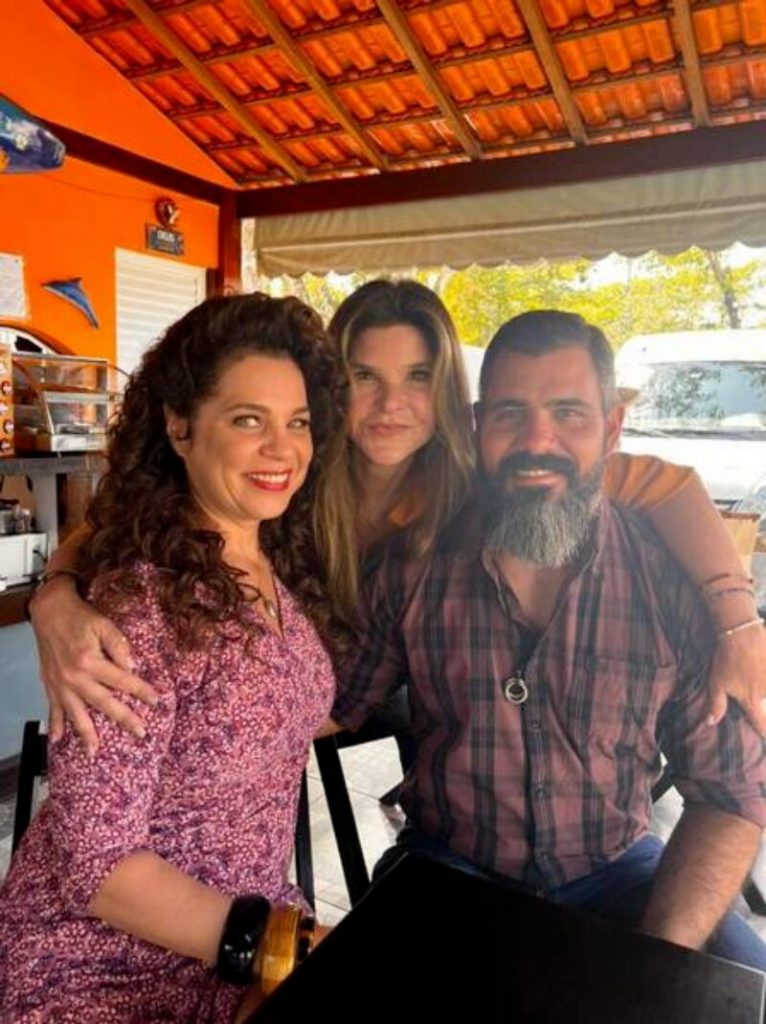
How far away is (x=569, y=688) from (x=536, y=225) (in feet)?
10.2

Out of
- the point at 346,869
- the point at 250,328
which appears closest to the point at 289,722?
the point at 346,869

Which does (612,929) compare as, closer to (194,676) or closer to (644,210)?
(194,676)

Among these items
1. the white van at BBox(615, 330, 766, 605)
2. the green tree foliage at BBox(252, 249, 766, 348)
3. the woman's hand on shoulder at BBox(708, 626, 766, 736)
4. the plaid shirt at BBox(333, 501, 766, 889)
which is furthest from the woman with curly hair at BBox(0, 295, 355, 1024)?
the green tree foliage at BBox(252, 249, 766, 348)

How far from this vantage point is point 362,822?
2623 mm

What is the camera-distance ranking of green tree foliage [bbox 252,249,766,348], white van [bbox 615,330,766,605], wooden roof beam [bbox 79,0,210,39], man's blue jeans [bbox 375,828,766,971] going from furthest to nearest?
green tree foliage [bbox 252,249,766,348]
white van [bbox 615,330,766,605]
wooden roof beam [bbox 79,0,210,39]
man's blue jeans [bbox 375,828,766,971]

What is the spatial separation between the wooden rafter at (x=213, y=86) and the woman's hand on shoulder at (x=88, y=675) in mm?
3634

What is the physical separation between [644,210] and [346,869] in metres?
3.24

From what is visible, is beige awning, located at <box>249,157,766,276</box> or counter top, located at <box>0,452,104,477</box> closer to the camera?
counter top, located at <box>0,452,104,477</box>

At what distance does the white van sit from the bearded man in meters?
3.91

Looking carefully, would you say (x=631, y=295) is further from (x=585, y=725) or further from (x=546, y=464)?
(x=585, y=725)

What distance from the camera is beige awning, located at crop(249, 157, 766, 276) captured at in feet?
11.1

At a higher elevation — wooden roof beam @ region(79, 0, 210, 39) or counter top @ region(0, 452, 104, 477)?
wooden roof beam @ region(79, 0, 210, 39)

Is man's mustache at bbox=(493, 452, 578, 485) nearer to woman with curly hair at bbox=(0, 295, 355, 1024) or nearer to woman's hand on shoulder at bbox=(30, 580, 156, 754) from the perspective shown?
woman with curly hair at bbox=(0, 295, 355, 1024)

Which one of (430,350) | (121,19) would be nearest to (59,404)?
(430,350)
